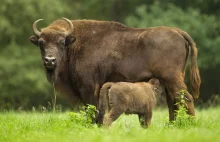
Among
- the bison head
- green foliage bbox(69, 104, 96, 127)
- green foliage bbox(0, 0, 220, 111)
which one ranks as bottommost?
green foliage bbox(0, 0, 220, 111)

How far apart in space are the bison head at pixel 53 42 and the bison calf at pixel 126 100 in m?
1.96

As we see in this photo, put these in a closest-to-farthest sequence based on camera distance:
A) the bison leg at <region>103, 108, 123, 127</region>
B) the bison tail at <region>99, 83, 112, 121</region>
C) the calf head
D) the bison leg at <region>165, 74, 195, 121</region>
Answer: the bison leg at <region>103, 108, 123, 127</region>
the bison tail at <region>99, 83, 112, 121</region>
the calf head
the bison leg at <region>165, 74, 195, 121</region>

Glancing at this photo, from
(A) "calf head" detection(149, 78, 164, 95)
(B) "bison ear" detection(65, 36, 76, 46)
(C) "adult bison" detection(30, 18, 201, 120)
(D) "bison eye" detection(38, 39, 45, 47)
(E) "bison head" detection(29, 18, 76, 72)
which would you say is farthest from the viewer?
(B) "bison ear" detection(65, 36, 76, 46)

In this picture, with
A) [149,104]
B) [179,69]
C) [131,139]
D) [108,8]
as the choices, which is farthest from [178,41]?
[108,8]

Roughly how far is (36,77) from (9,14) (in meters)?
3.92

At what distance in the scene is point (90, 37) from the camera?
12969 mm

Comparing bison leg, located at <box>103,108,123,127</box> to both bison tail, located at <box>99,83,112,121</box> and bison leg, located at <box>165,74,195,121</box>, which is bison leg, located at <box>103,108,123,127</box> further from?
bison leg, located at <box>165,74,195,121</box>

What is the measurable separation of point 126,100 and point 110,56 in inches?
86.3

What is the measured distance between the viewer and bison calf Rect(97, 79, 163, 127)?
33.9 ft

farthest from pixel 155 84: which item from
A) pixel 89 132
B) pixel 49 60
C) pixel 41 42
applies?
pixel 41 42

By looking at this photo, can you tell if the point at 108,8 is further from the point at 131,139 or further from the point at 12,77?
the point at 131,139

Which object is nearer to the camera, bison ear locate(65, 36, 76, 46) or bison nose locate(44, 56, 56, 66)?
bison nose locate(44, 56, 56, 66)

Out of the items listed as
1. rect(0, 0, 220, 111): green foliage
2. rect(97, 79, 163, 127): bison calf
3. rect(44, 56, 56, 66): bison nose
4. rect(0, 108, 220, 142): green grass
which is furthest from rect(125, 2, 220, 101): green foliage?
rect(0, 108, 220, 142): green grass

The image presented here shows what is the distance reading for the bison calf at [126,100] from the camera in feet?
33.9
